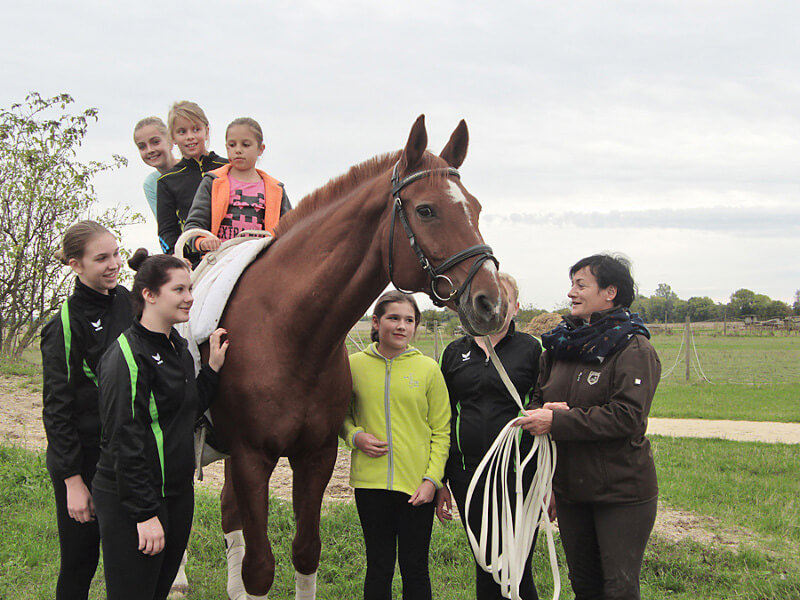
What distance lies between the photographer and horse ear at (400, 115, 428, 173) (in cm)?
251

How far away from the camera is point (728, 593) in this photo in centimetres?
371

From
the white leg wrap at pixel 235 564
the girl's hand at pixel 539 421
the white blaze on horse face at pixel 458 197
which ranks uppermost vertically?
the white blaze on horse face at pixel 458 197

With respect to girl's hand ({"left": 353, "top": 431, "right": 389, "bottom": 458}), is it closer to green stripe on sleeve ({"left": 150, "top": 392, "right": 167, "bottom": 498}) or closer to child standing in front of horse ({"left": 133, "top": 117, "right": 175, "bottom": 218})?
green stripe on sleeve ({"left": 150, "top": 392, "right": 167, "bottom": 498})

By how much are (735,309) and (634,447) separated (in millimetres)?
71425

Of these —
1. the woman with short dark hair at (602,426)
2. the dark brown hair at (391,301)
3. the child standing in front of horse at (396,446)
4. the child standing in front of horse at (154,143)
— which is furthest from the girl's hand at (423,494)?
the child standing in front of horse at (154,143)

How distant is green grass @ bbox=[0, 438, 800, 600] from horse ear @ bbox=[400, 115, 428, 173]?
262 centimetres

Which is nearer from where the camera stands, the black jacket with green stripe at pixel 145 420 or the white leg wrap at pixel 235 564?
the black jacket with green stripe at pixel 145 420

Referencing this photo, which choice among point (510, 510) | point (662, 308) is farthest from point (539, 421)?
point (662, 308)

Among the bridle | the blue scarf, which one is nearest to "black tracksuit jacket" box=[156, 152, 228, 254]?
the bridle

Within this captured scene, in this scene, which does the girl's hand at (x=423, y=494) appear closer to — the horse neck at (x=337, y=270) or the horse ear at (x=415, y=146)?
the horse neck at (x=337, y=270)

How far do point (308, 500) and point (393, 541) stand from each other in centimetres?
49

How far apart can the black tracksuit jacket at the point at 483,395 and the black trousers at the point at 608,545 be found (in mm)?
467

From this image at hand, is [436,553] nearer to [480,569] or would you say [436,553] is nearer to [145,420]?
[480,569]

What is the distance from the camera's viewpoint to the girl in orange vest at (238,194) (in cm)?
349
